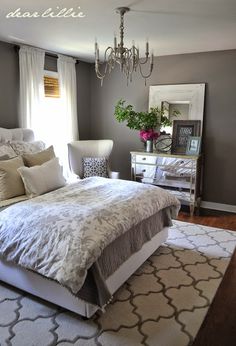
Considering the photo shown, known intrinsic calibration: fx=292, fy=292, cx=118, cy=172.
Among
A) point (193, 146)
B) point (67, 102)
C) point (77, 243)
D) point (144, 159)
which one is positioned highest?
point (67, 102)

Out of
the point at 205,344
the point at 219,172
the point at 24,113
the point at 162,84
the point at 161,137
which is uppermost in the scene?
the point at 162,84

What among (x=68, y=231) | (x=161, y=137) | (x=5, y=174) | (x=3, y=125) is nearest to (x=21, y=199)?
(x=5, y=174)

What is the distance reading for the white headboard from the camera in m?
3.43

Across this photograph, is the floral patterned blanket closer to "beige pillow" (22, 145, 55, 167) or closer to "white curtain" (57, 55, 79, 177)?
"beige pillow" (22, 145, 55, 167)

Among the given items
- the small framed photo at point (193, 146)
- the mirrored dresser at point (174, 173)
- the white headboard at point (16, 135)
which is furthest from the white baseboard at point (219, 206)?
the white headboard at point (16, 135)

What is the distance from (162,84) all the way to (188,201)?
186 cm

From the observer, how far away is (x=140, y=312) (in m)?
2.14

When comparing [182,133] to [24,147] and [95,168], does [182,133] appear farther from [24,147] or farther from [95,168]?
[24,147]

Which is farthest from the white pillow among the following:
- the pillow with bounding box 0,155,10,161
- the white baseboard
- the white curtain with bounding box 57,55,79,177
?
the white baseboard

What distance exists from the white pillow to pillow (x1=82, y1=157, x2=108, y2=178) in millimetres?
1150

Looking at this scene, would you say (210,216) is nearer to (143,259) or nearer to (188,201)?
(188,201)

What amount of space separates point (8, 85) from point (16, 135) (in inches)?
29.3

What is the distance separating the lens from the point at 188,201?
427 centimetres

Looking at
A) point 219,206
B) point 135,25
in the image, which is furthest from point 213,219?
point 135,25
